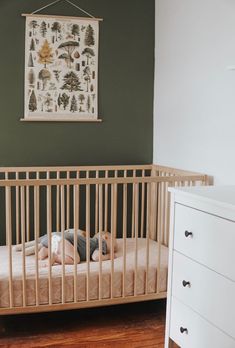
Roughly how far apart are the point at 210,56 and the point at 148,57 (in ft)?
3.23

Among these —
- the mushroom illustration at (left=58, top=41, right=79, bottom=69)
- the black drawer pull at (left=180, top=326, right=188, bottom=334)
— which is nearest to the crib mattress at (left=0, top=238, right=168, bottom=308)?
the black drawer pull at (left=180, top=326, right=188, bottom=334)

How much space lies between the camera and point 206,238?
1733 mm

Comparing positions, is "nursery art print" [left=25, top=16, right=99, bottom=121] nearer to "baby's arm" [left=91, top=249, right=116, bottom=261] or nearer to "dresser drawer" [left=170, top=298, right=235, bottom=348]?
"baby's arm" [left=91, top=249, right=116, bottom=261]

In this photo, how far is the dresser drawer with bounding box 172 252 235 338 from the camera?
1.60m

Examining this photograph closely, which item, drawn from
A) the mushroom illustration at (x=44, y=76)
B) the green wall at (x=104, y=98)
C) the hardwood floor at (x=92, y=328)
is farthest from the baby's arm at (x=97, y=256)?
the mushroom illustration at (x=44, y=76)

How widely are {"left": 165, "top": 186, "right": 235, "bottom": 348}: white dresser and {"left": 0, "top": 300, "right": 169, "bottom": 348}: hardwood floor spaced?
0.36 m

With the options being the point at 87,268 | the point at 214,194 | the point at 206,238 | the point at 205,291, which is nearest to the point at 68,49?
the point at 87,268

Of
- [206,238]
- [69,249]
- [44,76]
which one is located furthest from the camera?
[44,76]

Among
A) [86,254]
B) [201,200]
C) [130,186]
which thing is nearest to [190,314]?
[201,200]

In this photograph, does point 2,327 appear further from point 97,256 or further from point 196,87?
point 196,87

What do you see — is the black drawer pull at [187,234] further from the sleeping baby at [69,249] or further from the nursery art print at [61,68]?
the nursery art print at [61,68]

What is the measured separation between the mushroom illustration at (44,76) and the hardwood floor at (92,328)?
1760 millimetres

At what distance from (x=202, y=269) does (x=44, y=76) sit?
7.21 feet

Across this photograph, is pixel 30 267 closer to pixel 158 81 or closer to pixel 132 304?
pixel 132 304
